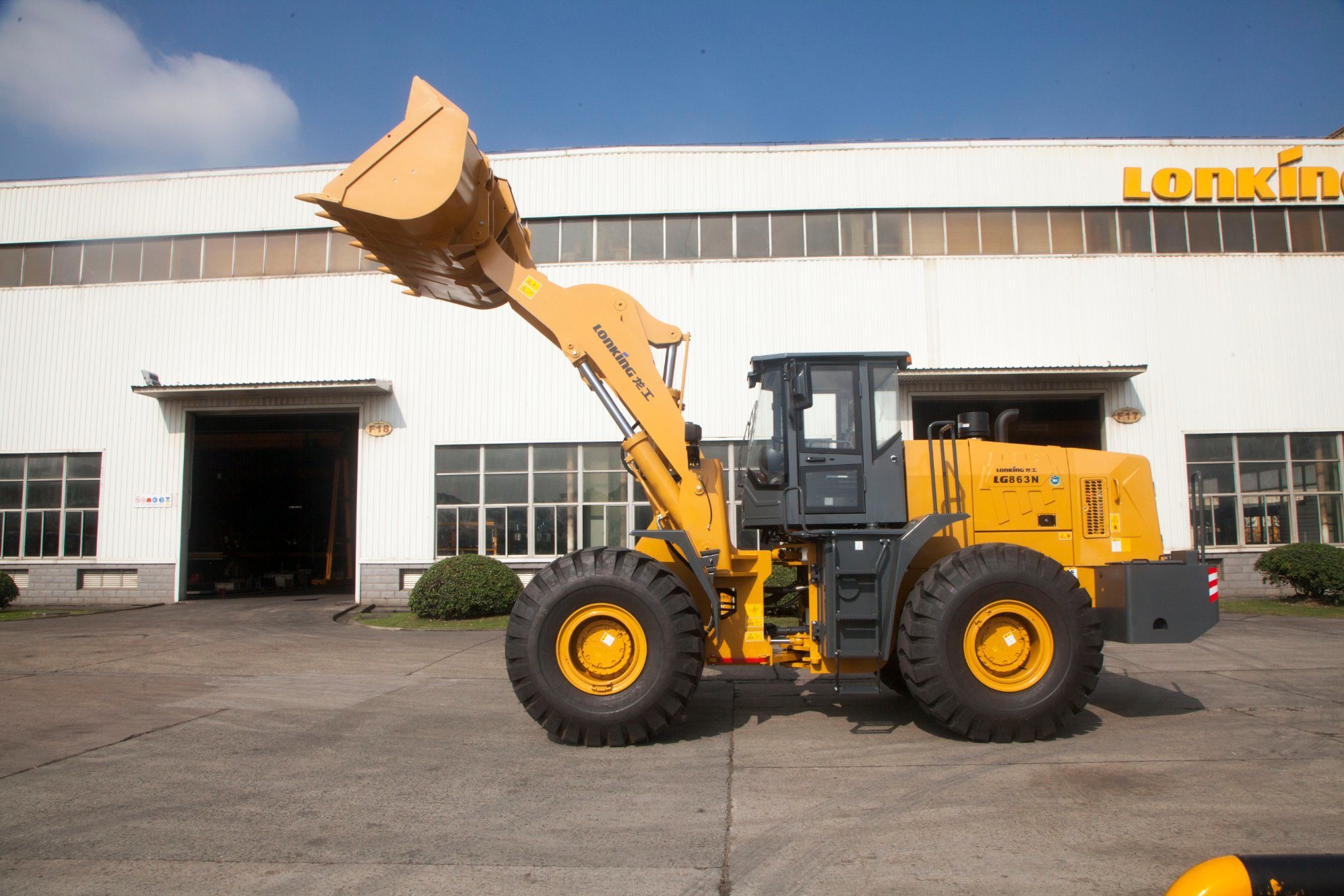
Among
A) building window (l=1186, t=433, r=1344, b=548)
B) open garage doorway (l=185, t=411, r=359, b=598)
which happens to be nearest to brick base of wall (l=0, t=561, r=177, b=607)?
open garage doorway (l=185, t=411, r=359, b=598)

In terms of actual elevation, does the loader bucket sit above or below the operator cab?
above

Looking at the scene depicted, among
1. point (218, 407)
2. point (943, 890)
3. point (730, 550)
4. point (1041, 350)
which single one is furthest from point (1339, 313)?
point (218, 407)

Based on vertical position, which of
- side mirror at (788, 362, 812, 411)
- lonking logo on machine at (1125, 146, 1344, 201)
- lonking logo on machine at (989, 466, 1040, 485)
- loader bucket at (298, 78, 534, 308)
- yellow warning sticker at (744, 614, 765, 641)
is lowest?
yellow warning sticker at (744, 614, 765, 641)

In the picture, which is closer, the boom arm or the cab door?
the boom arm

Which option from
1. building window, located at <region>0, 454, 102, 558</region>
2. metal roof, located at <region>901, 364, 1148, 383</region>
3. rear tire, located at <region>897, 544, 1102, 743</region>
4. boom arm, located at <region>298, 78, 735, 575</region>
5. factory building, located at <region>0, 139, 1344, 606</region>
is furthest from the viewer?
building window, located at <region>0, 454, 102, 558</region>

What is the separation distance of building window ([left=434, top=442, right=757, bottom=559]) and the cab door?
1067cm

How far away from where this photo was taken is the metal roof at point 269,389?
17.5m

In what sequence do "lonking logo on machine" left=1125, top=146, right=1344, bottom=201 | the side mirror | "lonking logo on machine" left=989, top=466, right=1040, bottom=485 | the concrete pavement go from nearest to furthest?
the concrete pavement < the side mirror < "lonking logo on machine" left=989, top=466, right=1040, bottom=485 < "lonking logo on machine" left=1125, top=146, right=1344, bottom=201

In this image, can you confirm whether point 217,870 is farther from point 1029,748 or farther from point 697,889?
point 1029,748

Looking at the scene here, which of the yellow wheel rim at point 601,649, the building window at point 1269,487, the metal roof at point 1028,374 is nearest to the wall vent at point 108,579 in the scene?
the yellow wheel rim at point 601,649

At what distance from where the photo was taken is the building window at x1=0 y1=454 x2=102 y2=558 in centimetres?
1892

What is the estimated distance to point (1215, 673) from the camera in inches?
368

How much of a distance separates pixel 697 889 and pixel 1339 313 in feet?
69.2

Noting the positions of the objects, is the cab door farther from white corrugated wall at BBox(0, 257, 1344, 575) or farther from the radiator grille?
white corrugated wall at BBox(0, 257, 1344, 575)
